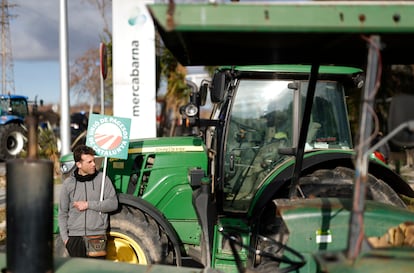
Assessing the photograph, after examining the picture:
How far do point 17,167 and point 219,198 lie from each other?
9.03ft

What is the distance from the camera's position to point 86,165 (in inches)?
171

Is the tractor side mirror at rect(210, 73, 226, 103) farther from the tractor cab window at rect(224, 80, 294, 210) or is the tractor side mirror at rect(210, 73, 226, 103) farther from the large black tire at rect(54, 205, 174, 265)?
the large black tire at rect(54, 205, 174, 265)

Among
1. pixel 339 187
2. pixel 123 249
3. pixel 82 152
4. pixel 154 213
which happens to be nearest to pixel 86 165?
pixel 82 152

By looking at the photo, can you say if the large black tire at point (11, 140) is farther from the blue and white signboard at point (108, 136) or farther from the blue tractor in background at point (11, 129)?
the blue and white signboard at point (108, 136)

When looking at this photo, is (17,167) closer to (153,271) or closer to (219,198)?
(153,271)

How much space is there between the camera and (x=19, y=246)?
2.02m

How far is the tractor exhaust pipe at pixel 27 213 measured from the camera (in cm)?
202

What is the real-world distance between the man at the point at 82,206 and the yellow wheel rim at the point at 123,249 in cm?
18

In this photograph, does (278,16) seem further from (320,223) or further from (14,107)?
(14,107)

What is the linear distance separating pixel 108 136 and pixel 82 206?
71 cm

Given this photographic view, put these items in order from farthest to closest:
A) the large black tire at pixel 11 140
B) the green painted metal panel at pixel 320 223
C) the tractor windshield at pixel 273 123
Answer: the large black tire at pixel 11 140 < the tractor windshield at pixel 273 123 < the green painted metal panel at pixel 320 223

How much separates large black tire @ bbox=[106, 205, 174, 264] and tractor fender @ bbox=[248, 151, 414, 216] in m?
0.86

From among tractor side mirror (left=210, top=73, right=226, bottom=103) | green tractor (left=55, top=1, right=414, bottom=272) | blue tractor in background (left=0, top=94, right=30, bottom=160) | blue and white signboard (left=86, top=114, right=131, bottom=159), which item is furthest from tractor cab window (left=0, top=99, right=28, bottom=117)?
tractor side mirror (left=210, top=73, right=226, bottom=103)

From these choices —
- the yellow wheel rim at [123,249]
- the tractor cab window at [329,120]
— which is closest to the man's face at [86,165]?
the yellow wheel rim at [123,249]
